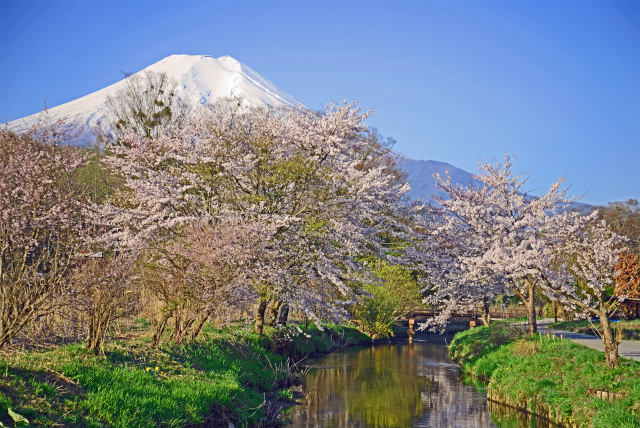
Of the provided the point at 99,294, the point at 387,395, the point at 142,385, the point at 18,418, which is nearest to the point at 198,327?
the point at 99,294

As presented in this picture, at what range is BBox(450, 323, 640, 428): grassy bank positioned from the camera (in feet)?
50.4

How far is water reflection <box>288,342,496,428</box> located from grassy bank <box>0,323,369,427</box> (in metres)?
1.54

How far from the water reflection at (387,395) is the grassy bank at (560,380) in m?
1.23

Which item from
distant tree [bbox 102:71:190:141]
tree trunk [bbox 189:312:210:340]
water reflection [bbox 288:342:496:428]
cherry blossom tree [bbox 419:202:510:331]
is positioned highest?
distant tree [bbox 102:71:190:141]

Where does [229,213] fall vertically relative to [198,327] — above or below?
above

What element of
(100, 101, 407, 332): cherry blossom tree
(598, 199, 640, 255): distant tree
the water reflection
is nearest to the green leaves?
the water reflection

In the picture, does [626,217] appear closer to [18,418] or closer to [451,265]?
[451,265]

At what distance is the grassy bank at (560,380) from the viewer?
15.4 meters

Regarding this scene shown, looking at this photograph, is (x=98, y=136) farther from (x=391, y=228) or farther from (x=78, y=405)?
(x=78, y=405)

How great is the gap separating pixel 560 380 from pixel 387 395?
646 centimetres

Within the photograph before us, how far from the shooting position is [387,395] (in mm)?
22969

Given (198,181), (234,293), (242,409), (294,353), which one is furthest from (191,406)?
(294,353)

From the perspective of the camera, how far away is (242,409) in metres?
16.0

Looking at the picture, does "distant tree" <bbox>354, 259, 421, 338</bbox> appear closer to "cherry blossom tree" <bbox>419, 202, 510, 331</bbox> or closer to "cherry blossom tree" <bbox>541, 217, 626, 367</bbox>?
"cherry blossom tree" <bbox>419, 202, 510, 331</bbox>
